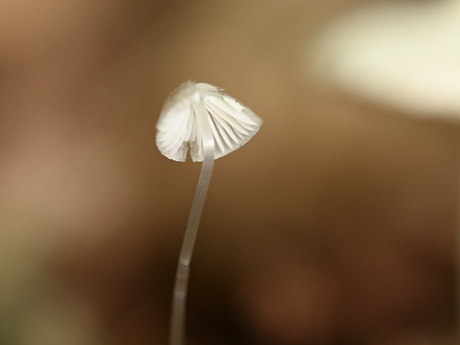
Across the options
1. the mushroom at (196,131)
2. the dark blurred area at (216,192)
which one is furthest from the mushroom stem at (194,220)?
the dark blurred area at (216,192)

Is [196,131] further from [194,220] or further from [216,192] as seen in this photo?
[216,192]

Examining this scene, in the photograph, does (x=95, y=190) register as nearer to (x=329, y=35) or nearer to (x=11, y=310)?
(x=11, y=310)

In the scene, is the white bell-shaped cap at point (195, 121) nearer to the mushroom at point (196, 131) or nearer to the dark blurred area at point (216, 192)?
the mushroom at point (196, 131)

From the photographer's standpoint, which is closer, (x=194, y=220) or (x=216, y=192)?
(x=194, y=220)

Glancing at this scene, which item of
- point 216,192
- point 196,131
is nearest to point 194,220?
point 196,131

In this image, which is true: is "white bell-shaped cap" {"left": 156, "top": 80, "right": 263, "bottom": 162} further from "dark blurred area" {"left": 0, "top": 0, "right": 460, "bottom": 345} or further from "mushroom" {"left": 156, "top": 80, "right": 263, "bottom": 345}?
"dark blurred area" {"left": 0, "top": 0, "right": 460, "bottom": 345}
